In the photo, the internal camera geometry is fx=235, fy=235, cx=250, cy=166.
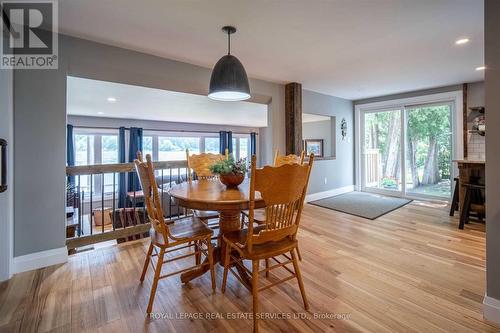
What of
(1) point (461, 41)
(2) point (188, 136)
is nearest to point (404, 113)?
(1) point (461, 41)

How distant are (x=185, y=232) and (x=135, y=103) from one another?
438 centimetres

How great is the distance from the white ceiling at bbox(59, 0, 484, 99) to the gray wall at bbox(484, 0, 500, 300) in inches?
25.4

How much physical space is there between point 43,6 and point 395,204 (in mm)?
5627

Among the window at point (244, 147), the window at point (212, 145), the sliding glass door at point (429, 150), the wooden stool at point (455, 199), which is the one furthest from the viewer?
the window at point (244, 147)

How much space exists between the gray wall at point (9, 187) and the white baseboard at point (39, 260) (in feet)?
0.39

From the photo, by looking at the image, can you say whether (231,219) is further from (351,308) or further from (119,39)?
(119,39)

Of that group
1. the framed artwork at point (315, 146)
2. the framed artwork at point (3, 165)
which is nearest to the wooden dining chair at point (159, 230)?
the framed artwork at point (3, 165)

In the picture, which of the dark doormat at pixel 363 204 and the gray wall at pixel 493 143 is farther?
the dark doormat at pixel 363 204

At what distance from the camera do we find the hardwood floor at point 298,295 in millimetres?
1498

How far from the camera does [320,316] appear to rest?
1567 millimetres

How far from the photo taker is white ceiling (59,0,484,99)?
6.41 ft

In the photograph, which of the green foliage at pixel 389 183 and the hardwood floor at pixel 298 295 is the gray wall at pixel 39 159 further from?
the green foliage at pixel 389 183

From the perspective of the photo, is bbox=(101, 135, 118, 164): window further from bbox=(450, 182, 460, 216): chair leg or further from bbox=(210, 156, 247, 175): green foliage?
bbox=(450, 182, 460, 216): chair leg

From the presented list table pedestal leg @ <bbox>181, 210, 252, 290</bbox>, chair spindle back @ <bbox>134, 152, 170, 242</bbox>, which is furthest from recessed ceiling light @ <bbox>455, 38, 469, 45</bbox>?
chair spindle back @ <bbox>134, 152, 170, 242</bbox>
